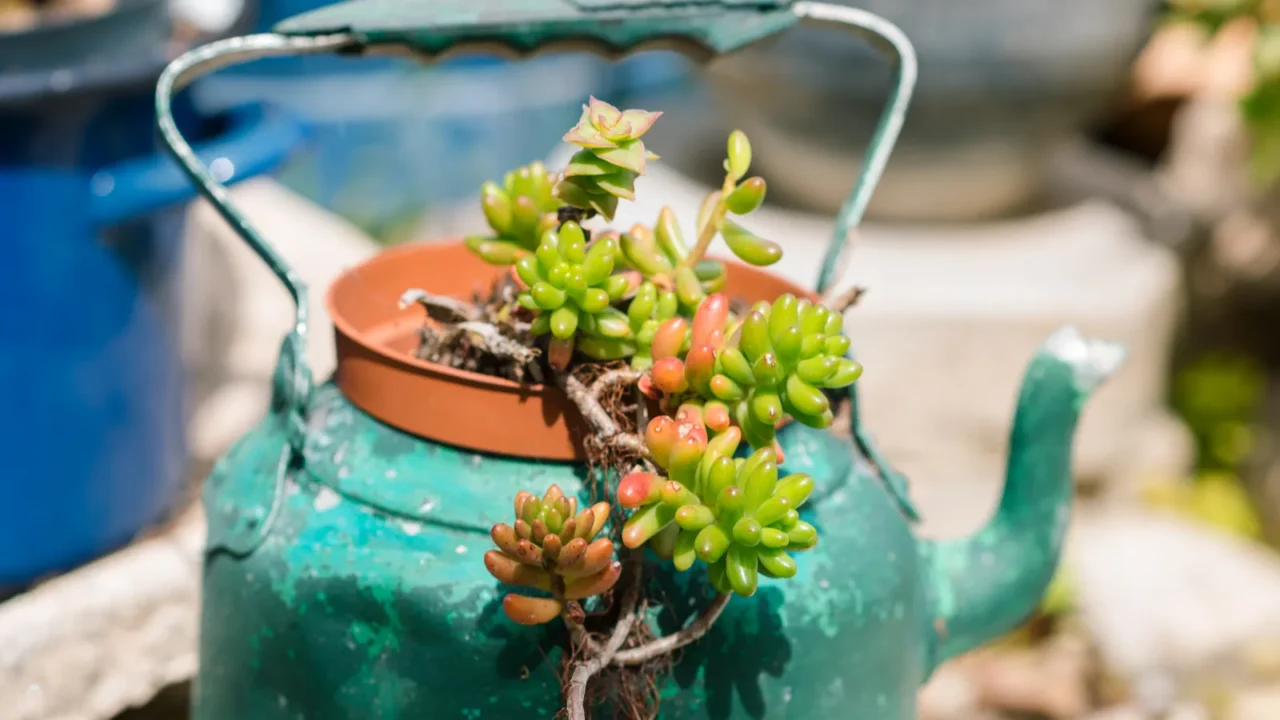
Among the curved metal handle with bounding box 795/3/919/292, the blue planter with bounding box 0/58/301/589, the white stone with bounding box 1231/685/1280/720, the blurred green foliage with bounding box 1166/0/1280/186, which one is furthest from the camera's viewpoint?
the blurred green foliage with bounding box 1166/0/1280/186

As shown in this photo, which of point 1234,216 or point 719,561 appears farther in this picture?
point 1234,216

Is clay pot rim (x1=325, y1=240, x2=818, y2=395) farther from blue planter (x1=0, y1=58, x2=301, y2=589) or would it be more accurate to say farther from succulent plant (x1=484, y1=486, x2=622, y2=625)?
blue planter (x1=0, y1=58, x2=301, y2=589)

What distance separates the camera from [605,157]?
0.65 meters

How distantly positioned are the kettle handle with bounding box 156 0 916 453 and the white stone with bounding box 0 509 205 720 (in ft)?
1.39

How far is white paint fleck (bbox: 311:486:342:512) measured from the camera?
29.2 inches

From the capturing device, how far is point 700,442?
0.60m

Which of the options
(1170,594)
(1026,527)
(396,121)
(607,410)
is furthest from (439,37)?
(396,121)

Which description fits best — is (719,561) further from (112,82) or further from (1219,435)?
(1219,435)

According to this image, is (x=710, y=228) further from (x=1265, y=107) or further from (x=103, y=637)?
(x=1265, y=107)

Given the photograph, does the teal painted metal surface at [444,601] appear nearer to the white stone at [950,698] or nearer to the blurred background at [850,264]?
the blurred background at [850,264]

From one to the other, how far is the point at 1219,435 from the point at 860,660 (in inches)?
76.0

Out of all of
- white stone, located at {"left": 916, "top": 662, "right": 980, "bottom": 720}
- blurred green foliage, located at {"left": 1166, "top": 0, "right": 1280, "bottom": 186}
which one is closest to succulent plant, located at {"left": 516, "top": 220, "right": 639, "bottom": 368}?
white stone, located at {"left": 916, "top": 662, "right": 980, "bottom": 720}

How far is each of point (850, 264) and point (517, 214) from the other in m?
1.40

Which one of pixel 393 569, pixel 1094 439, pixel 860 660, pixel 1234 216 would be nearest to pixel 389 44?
pixel 393 569
